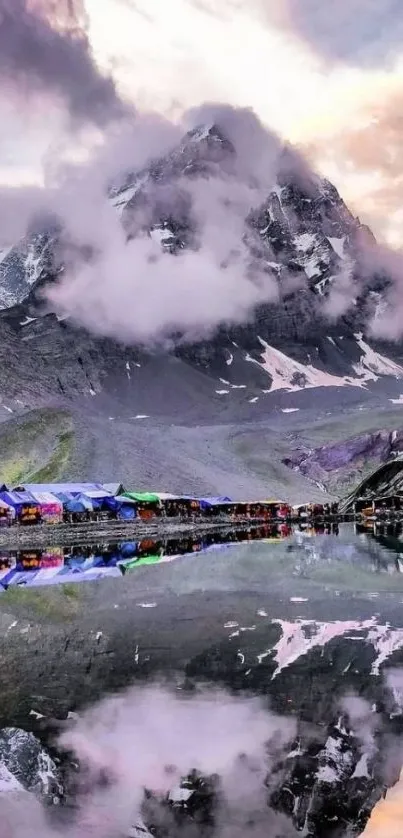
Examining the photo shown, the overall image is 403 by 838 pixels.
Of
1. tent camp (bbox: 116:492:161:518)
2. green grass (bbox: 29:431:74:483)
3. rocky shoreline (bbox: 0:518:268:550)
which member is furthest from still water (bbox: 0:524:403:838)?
green grass (bbox: 29:431:74:483)

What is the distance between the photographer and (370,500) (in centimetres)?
14638

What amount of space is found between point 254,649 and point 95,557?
3990 centimetres

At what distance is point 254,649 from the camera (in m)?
21.9

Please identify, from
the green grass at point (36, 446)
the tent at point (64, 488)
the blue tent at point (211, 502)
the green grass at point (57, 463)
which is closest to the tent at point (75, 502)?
the tent at point (64, 488)

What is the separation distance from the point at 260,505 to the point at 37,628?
99.6 meters

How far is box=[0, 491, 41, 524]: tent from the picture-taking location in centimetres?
9206

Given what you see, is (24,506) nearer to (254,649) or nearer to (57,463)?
(57,463)

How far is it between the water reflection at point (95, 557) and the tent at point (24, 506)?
13797mm

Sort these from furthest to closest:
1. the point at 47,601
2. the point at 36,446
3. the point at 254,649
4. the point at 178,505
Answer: the point at 36,446 < the point at 178,505 < the point at 47,601 < the point at 254,649

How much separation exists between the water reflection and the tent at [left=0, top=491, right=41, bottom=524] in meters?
13.8

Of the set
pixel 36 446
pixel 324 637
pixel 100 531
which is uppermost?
pixel 36 446

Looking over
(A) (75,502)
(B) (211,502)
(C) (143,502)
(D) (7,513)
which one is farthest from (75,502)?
(B) (211,502)

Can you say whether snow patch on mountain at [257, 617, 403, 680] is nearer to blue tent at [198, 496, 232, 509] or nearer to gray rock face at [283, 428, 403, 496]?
blue tent at [198, 496, 232, 509]

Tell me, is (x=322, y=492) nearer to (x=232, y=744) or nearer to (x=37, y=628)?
(x=37, y=628)
